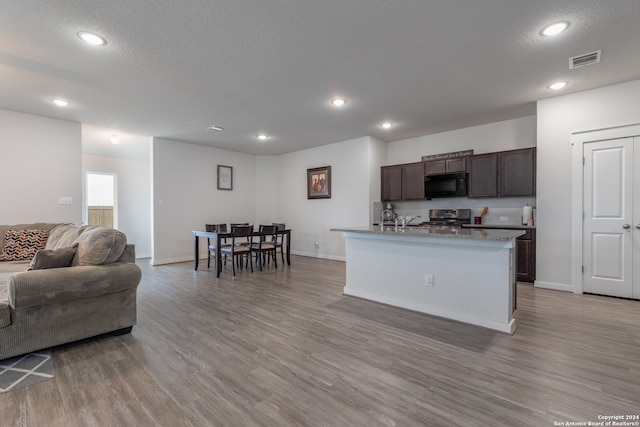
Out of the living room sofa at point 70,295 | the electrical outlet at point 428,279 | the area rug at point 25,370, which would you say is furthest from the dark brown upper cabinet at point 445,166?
the area rug at point 25,370

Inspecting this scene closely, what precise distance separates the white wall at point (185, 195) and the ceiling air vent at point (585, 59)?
6.39m

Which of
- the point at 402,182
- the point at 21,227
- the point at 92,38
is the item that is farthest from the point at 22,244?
the point at 402,182

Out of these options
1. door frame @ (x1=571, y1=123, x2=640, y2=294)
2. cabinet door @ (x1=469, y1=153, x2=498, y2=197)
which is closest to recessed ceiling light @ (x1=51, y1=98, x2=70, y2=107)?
cabinet door @ (x1=469, y1=153, x2=498, y2=197)

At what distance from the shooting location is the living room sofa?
203cm

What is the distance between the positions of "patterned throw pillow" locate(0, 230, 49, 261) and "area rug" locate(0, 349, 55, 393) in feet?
6.33

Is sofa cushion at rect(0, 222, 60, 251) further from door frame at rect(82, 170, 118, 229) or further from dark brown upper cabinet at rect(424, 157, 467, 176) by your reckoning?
dark brown upper cabinet at rect(424, 157, 467, 176)

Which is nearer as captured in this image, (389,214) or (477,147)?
(477,147)

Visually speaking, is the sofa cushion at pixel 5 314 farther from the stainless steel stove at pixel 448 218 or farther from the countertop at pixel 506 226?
the countertop at pixel 506 226

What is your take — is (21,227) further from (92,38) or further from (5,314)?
(92,38)

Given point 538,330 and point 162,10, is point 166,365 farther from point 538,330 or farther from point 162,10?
point 538,330

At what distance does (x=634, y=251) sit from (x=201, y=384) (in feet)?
15.9

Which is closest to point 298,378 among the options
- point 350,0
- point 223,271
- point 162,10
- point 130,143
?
point 350,0

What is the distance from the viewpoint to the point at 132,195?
6.73 metres

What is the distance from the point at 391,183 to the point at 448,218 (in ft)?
4.36
